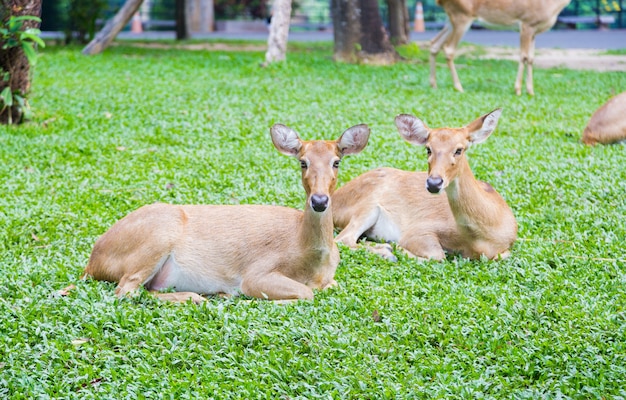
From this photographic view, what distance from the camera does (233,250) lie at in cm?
543

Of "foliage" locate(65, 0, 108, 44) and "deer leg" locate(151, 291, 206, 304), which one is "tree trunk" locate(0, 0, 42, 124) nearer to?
"deer leg" locate(151, 291, 206, 304)

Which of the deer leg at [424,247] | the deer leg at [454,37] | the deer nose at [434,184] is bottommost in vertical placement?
the deer leg at [424,247]

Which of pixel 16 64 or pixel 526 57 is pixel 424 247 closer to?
pixel 16 64

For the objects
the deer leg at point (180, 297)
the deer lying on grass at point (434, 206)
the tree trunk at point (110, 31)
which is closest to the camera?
the deer leg at point (180, 297)

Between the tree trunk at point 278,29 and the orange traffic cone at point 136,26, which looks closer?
the tree trunk at point 278,29

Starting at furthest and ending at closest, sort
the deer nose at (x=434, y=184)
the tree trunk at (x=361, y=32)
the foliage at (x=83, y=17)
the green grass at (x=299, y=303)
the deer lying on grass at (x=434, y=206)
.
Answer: the foliage at (x=83, y=17)
the tree trunk at (x=361, y=32)
the deer lying on grass at (x=434, y=206)
the deer nose at (x=434, y=184)
the green grass at (x=299, y=303)

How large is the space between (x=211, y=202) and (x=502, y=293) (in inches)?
107

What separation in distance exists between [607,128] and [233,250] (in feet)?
18.3

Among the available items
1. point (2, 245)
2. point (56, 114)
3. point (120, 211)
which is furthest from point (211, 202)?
point (56, 114)

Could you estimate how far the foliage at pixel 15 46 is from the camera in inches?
369

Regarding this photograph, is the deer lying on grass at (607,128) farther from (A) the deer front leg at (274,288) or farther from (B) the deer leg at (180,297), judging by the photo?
(B) the deer leg at (180,297)

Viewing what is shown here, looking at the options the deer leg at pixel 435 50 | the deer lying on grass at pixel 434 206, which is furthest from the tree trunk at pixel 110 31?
the deer lying on grass at pixel 434 206

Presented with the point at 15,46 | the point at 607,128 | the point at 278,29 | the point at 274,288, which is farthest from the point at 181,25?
the point at 274,288

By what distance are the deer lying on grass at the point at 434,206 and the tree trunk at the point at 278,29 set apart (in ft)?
28.0
